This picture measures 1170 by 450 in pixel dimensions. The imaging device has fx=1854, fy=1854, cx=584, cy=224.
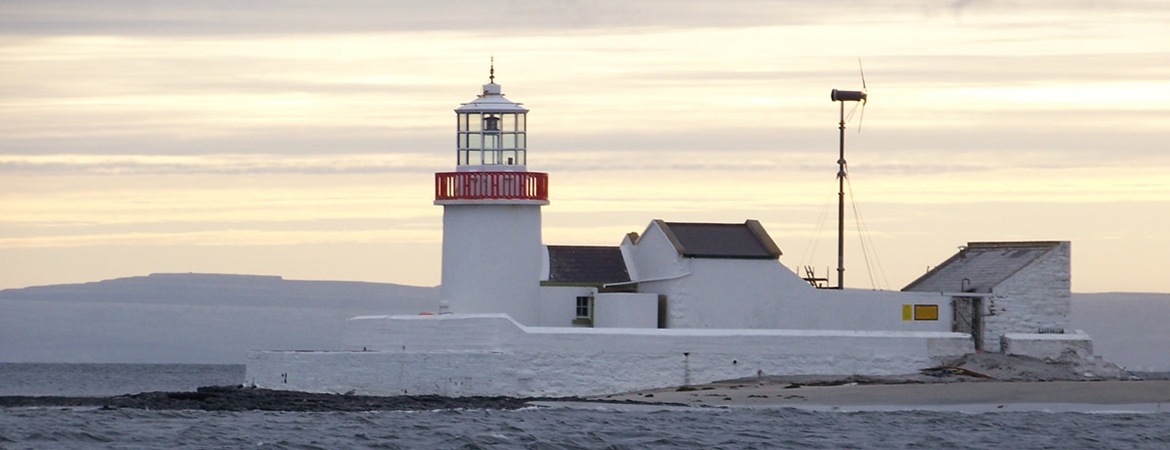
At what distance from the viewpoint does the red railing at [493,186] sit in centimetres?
3453

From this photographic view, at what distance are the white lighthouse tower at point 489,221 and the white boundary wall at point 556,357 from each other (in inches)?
66.3

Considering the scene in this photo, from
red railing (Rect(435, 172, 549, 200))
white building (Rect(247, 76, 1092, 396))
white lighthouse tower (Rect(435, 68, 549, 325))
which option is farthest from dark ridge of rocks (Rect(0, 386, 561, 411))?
red railing (Rect(435, 172, 549, 200))

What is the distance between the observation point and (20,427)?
26406 millimetres

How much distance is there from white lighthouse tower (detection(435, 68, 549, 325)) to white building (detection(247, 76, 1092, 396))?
27 mm

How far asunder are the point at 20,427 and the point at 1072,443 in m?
14.9

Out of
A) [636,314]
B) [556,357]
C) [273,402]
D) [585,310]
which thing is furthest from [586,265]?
[273,402]

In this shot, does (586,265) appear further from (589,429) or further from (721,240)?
(589,429)

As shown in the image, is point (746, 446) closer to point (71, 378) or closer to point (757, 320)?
point (757, 320)

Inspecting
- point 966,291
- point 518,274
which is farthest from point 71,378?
point 966,291

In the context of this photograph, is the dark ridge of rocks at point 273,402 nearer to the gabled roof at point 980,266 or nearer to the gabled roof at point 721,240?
the gabled roof at point 721,240

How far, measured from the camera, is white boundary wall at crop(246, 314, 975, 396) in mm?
32375

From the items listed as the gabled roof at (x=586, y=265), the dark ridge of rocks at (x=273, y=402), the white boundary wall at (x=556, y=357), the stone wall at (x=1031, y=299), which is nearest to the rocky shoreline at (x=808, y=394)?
the dark ridge of rocks at (x=273, y=402)

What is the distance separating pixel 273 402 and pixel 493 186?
5983mm

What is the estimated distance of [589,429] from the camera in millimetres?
27031
